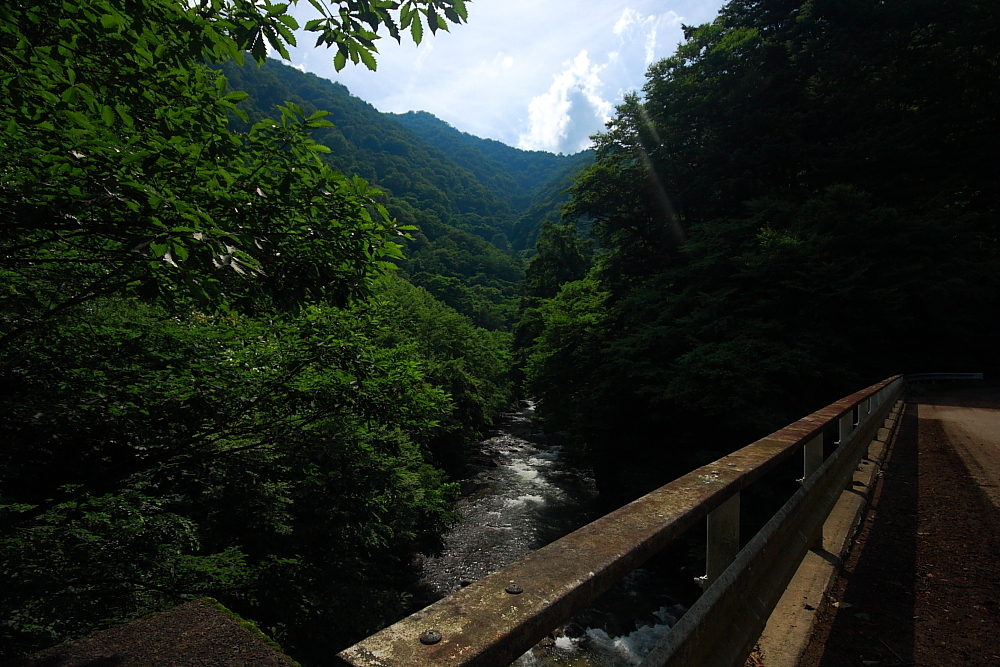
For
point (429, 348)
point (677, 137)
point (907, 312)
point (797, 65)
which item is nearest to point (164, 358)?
point (907, 312)

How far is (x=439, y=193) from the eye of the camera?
442 feet

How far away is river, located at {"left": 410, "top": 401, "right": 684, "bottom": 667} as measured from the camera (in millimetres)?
11211

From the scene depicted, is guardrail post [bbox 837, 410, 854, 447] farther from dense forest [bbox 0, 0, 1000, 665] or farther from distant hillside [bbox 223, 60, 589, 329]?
distant hillside [bbox 223, 60, 589, 329]

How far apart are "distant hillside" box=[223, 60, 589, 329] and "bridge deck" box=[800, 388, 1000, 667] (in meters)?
74.4

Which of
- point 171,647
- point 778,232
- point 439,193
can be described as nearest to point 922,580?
point 171,647

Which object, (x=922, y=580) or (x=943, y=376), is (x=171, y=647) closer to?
(x=922, y=580)

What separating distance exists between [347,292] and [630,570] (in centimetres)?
292

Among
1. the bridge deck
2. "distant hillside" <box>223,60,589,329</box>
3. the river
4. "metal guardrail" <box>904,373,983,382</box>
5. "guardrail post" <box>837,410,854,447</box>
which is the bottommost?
the river

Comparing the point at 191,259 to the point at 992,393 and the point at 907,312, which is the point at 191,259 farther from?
the point at 992,393

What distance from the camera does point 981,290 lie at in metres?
13.4

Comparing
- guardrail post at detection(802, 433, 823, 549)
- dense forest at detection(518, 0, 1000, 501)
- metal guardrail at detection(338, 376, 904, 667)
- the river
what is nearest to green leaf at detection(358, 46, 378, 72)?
metal guardrail at detection(338, 376, 904, 667)

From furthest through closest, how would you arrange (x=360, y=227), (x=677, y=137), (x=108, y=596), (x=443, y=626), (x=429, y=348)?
(x=429, y=348) → (x=677, y=137) → (x=108, y=596) → (x=360, y=227) → (x=443, y=626)

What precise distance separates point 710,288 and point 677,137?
9811mm

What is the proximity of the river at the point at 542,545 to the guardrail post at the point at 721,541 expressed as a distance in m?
10.5
